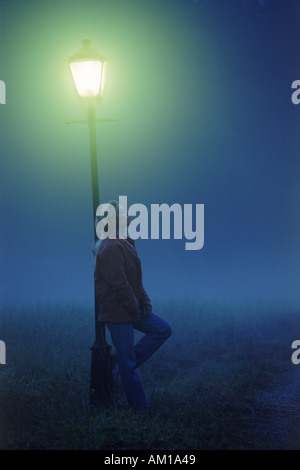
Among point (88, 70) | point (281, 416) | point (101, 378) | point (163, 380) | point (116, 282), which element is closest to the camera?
point (116, 282)

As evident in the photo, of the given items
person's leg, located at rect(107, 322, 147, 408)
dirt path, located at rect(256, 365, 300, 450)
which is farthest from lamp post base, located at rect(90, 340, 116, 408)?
dirt path, located at rect(256, 365, 300, 450)

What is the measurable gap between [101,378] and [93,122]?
3.16m

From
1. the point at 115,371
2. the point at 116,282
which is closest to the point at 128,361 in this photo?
the point at 115,371

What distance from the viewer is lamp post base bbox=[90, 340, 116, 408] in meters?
5.61

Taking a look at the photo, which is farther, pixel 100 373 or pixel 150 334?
pixel 150 334

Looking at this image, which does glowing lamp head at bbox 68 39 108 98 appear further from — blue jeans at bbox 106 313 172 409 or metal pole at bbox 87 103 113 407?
blue jeans at bbox 106 313 172 409

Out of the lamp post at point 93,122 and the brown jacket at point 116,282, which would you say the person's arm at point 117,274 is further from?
the lamp post at point 93,122

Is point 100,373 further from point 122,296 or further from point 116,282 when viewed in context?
point 116,282

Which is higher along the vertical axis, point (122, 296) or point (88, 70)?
point (88, 70)

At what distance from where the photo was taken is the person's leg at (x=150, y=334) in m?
5.76

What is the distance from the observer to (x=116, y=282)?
529 centimetres

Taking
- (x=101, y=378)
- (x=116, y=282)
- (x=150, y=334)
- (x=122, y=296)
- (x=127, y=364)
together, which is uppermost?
(x=116, y=282)

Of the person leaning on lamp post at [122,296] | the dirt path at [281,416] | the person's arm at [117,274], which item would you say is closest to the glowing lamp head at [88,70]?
the person leaning on lamp post at [122,296]

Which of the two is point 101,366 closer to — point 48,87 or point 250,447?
point 250,447
